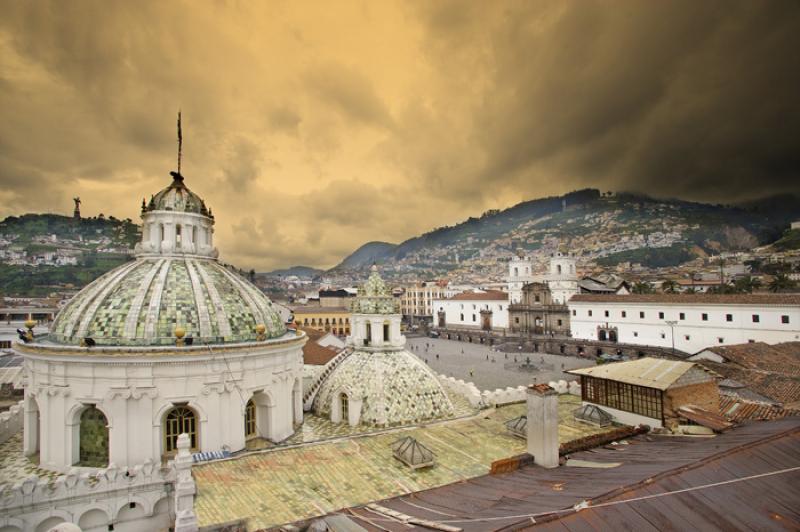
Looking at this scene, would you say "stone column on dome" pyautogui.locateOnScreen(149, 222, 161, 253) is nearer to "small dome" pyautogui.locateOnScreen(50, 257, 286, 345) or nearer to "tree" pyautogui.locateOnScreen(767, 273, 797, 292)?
"small dome" pyautogui.locateOnScreen(50, 257, 286, 345)

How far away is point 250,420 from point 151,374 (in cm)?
497

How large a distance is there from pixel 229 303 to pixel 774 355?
40.7m

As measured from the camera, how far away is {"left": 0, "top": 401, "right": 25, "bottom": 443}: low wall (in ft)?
63.9

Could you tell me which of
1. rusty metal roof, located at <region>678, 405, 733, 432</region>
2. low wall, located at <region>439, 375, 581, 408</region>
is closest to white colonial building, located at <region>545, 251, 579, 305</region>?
low wall, located at <region>439, 375, 581, 408</region>

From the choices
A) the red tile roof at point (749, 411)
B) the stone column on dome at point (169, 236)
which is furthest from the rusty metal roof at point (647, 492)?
the stone column on dome at point (169, 236)

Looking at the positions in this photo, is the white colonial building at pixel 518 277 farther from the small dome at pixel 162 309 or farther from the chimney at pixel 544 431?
the chimney at pixel 544 431

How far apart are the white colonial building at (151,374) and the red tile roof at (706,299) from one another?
53943 millimetres

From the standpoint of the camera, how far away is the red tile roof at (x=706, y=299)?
154 ft

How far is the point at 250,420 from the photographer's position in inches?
753

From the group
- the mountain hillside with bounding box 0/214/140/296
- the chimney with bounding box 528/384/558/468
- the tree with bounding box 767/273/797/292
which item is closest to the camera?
the chimney with bounding box 528/384/558/468

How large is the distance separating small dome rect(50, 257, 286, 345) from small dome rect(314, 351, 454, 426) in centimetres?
451

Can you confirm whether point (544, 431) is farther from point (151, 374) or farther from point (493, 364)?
point (493, 364)

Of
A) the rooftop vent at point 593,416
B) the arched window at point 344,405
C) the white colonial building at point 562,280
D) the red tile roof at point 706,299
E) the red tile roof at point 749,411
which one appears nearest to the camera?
the red tile roof at point 749,411

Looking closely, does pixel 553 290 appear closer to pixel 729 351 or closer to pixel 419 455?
pixel 729 351
